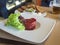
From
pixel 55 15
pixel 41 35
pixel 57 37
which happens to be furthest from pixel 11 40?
pixel 55 15

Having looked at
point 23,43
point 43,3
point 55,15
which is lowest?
point 43,3

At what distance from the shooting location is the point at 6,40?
2.20ft

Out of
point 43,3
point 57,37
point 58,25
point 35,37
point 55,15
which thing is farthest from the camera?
point 43,3

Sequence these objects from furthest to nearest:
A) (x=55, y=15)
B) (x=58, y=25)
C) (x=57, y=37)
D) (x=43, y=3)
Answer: (x=43, y=3), (x=55, y=15), (x=58, y=25), (x=57, y=37)

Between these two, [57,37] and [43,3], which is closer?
[57,37]

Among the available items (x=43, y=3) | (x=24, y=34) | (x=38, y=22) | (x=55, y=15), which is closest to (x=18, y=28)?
(x=24, y=34)

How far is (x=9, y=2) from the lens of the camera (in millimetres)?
1193

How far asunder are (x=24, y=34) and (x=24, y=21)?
92 mm

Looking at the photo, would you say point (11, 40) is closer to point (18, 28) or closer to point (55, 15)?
point (18, 28)

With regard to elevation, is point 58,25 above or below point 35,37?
below

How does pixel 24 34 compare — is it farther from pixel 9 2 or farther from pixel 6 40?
pixel 9 2

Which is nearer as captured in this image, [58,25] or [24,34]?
[24,34]

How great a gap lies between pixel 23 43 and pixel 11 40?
0.17ft

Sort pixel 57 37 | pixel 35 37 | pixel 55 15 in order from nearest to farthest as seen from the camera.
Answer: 1. pixel 35 37
2. pixel 57 37
3. pixel 55 15
